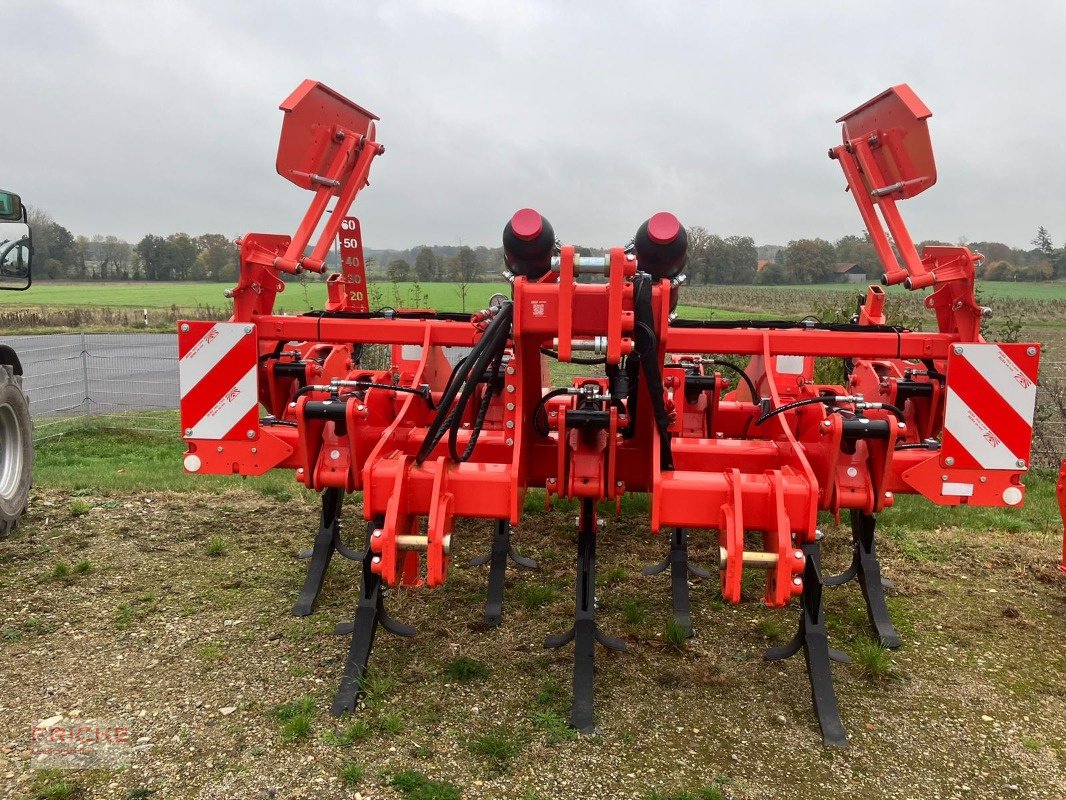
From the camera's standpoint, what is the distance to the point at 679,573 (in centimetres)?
468

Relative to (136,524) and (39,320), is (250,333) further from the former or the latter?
(39,320)

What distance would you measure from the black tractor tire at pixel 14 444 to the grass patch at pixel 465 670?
3.80m

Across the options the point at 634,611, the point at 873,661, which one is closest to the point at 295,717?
the point at 634,611

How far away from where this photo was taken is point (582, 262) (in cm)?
290

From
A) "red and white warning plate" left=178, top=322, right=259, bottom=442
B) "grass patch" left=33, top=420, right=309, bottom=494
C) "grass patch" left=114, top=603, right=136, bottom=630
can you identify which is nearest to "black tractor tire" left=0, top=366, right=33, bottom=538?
"grass patch" left=33, top=420, right=309, bottom=494

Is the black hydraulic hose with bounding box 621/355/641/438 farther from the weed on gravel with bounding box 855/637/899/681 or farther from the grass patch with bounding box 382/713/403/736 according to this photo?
the weed on gravel with bounding box 855/637/899/681

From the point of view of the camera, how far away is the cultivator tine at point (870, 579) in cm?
426

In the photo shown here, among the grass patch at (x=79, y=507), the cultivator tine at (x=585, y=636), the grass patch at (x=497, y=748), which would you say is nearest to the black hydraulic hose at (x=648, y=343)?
the cultivator tine at (x=585, y=636)

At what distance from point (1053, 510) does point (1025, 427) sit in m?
4.35

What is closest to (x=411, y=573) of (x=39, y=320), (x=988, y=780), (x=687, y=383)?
(x=687, y=383)

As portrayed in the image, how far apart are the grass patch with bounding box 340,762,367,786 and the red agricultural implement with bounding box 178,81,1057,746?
457mm

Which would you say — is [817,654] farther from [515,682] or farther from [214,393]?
[214,393]

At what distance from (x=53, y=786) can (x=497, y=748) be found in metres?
1.69

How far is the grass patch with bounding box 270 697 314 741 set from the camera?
3.16m
